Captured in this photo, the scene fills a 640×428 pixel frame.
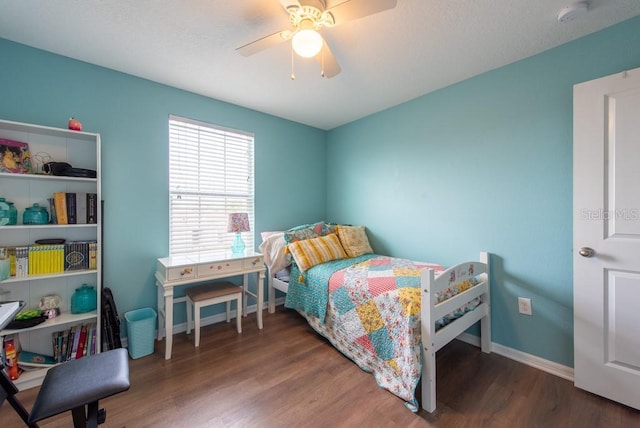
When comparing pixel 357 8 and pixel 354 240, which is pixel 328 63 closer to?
pixel 357 8

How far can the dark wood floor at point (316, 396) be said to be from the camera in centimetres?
150

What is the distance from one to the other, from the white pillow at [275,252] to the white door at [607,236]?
2390mm

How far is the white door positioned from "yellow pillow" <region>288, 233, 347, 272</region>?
1916 millimetres

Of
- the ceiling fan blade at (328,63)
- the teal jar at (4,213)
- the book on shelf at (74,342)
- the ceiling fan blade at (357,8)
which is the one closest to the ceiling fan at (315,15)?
the ceiling fan blade at (357,8)

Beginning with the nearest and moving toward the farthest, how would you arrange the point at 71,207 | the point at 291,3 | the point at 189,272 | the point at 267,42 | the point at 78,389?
the point at 78,389
the point at 291,3
the point at 267,42
the point at 71,207
the point at 189,272

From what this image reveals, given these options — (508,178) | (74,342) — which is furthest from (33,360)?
(508,178)

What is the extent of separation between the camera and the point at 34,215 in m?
1.84

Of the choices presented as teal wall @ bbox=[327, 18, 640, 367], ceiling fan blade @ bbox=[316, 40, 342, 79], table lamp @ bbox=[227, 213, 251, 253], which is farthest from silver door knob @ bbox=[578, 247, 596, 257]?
table lamp @ bbox=[227, 213, 251, 253]

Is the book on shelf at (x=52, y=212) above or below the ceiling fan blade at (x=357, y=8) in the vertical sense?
below

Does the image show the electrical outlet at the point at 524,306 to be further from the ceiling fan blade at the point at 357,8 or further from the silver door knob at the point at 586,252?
the ceiling fan blade at the point at 357,8

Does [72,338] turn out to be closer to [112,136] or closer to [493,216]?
[112,136]

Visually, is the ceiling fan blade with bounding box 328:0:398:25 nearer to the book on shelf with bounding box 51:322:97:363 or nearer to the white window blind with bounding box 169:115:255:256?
the white window blind with bounding box 169:115:255:256

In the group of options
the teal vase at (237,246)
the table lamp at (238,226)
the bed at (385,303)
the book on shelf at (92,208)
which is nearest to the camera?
the bed at (385,303)

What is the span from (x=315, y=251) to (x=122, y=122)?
6.99 feet
